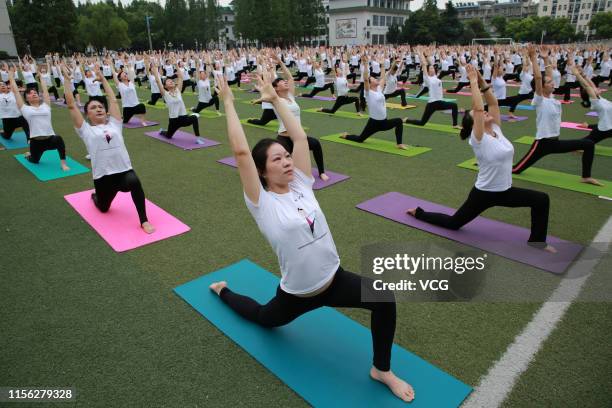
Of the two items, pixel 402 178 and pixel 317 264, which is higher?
pixel 317 264

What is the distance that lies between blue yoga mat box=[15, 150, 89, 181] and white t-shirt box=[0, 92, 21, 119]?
117 cm

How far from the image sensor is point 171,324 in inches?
116

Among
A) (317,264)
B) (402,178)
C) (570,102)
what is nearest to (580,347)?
(317,264)

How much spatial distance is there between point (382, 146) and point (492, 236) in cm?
412

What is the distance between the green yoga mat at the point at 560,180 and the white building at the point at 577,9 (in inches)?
3575

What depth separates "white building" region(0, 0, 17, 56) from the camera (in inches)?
1341

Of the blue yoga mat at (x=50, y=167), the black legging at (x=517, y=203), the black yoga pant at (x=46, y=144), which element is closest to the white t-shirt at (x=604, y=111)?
the black legging at (x=517, y=203)

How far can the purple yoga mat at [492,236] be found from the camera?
3721 millimetres

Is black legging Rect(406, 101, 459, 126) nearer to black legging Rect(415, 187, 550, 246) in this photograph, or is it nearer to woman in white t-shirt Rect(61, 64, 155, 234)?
black legging Rect(415, 187, 550, 246)

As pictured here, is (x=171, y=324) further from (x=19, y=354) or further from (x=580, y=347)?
(x=580, y=347)

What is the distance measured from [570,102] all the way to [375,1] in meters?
53.4

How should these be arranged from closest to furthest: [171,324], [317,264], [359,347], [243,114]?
[317,264]
[359,347]
[171,324]
[243,114]

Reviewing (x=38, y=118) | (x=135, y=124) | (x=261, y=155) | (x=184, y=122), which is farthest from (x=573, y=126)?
(x=38, y=118)

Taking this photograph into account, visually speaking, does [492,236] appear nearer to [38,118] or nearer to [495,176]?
[495,176]
